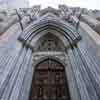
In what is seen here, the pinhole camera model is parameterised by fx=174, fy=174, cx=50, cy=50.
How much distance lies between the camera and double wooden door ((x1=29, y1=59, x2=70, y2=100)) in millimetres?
6012

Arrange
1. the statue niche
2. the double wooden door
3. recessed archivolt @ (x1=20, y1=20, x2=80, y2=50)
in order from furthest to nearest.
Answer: the statue niche → recessed archivolt @ (x1=20, y1=20, x2=80, y2=50) → the double wooden door

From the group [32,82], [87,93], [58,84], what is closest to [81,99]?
[87,93]

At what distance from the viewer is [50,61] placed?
786cm

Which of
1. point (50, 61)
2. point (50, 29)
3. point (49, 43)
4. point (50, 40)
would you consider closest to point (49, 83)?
point (50, 61)

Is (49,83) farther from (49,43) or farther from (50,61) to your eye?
(49,43)

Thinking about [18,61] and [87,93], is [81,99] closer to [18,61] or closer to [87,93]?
[87,93]

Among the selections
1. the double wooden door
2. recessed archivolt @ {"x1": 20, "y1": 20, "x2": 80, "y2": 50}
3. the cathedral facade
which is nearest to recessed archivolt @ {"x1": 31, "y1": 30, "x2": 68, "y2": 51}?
the cathedral facade

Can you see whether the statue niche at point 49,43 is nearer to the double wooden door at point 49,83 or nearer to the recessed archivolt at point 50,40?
the recessed archivolt at point 50,40

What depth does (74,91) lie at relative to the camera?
5.68 meters

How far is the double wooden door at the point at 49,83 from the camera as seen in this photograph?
6012 millimetres

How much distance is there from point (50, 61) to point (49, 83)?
1.50 meters

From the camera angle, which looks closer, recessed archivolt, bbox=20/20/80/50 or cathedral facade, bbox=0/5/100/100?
cathedral facade, bbox=0/5/100/100

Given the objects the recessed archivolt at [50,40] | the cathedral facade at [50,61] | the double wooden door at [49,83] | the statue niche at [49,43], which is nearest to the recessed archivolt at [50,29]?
the cathedral facade at [50,61]

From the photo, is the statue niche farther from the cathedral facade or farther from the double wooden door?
the double wooden door
